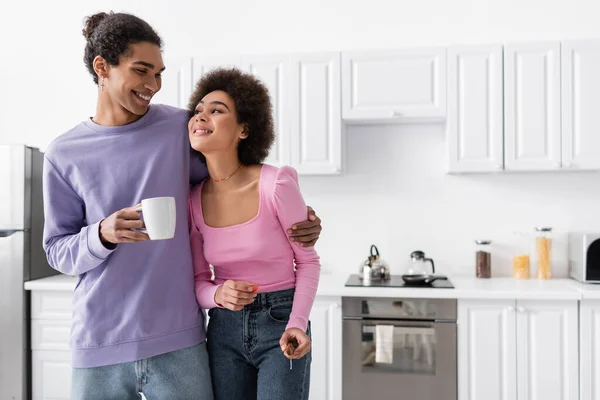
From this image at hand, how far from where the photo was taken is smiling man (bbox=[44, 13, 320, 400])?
4.28 feet

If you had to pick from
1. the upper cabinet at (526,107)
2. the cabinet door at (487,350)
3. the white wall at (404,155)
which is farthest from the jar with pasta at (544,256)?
→ the cabinet door at (487,350)

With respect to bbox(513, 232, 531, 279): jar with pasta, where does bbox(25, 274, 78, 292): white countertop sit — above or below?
below

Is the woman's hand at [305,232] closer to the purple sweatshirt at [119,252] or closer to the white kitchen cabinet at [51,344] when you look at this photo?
the purple sweatshirt at [119,252]

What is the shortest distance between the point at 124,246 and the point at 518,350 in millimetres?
2086

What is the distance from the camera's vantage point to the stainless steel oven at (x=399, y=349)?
2.71 meters

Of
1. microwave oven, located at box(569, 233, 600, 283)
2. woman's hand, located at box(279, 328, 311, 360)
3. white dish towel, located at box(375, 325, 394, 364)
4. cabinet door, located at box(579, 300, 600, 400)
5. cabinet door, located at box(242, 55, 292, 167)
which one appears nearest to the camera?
woman's hand, located at box(279, 328, 311, 360)

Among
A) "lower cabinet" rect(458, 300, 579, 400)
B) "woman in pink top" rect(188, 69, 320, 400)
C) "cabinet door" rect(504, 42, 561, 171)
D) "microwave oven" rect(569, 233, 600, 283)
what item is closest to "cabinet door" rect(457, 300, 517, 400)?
"lower cabinet" rect(458, 300, 579, 400)

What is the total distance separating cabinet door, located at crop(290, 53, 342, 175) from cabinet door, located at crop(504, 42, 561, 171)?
89 centimetres

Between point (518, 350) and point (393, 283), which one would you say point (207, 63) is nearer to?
point (393, 283)

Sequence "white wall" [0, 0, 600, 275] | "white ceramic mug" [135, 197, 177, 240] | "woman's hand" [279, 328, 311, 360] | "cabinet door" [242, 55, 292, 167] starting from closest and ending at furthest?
"white ceramic mug" [135, 197, 177, 240]
"woman's hand" [279, 328, 311, 360]
"cabinet door" [242, 55, 292, 167]
"white wall" [0, 0, 600, 275]

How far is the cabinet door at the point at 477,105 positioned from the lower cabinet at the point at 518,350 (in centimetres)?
74

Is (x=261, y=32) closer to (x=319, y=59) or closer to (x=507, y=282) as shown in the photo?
(x=319, y=59)

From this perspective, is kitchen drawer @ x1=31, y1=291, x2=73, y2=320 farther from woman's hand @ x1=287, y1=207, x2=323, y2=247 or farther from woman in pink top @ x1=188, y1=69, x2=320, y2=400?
woman's hand @ x1=287, y1=207, x2=323, y2=247

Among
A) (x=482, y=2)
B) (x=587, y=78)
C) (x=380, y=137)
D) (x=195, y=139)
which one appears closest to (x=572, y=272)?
(x=587, y=78)
